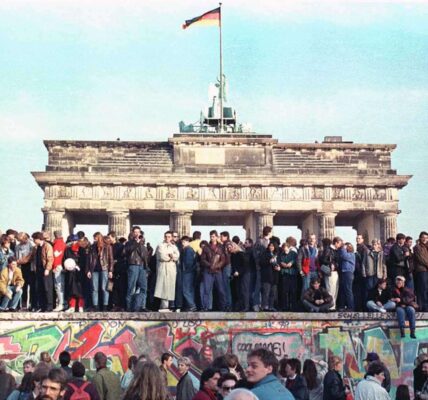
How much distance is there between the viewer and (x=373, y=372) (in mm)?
8820

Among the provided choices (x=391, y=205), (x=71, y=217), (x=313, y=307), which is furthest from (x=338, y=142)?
(x=313, y=307)

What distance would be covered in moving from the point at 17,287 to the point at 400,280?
25.5 ft

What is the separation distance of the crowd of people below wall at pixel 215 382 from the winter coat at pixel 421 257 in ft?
18.7

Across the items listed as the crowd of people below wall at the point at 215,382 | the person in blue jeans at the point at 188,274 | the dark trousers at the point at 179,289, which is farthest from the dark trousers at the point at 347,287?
the crowd of people below wall at the point at 215,382

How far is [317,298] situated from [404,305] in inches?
70.3

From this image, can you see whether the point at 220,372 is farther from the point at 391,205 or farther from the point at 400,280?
the point at 391,205

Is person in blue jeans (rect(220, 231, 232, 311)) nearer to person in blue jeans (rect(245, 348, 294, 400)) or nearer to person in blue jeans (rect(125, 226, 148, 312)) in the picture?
person in blue jeans (rect(125, 226, 148, 312))

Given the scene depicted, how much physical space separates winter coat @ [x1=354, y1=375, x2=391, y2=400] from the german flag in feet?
127

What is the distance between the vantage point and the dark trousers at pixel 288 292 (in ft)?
57.6

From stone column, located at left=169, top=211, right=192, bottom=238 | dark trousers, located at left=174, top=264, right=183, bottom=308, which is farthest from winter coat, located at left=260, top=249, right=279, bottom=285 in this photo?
stone column, located at left=169, top=211, right=192, bottom=238

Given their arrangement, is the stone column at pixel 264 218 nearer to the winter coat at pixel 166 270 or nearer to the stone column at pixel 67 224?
the stone column at pixel 67 224

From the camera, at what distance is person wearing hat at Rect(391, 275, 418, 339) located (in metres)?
16.5

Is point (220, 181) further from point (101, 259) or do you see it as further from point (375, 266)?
point (101, 259)

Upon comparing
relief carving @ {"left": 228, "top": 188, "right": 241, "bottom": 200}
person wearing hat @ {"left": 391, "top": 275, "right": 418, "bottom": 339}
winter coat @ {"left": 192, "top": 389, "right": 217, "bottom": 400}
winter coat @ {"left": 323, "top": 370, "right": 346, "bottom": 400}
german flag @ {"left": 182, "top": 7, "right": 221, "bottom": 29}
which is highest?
german flag @ {"left": 182, "top": 7, "right": 221, "bottom": 29}
